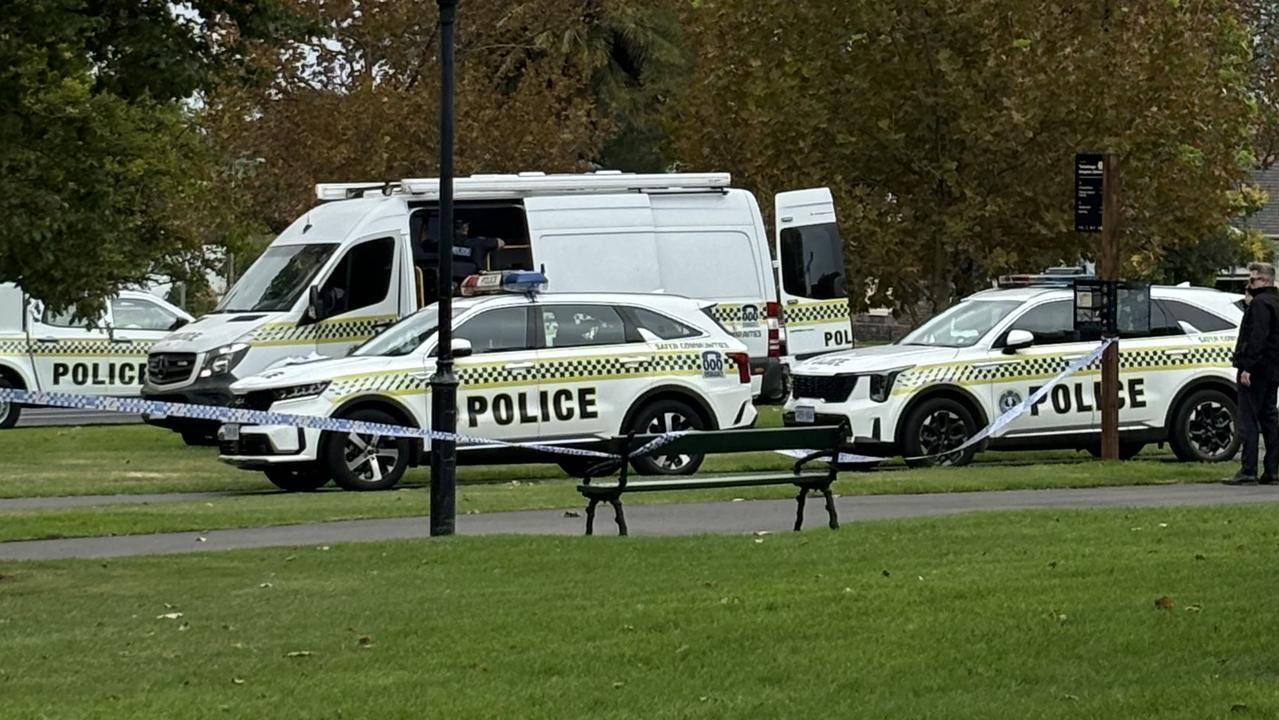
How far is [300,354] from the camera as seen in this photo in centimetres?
2423

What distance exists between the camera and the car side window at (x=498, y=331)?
20.9 m

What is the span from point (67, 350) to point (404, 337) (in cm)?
1007

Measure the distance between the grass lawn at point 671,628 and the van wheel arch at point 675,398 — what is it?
673 centimetres

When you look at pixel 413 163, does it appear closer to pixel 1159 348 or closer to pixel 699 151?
pixel 699 151

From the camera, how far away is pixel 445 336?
14805 mm

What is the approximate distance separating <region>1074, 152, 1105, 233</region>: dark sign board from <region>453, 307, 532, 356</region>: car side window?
547 centimetres

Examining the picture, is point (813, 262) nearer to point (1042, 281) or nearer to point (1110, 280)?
point (1042, 281)

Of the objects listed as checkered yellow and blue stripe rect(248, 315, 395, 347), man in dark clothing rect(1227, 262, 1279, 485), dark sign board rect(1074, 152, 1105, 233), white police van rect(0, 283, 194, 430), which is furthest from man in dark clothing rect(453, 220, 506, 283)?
man in dark clothing rect(1227, 262, 1279, 485)

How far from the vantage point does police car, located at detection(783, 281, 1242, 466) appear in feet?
71.2

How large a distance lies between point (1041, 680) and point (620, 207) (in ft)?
55.6

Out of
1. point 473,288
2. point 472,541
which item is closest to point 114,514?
point 472,541

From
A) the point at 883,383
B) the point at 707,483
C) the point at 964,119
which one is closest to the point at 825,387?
the point at 883,383

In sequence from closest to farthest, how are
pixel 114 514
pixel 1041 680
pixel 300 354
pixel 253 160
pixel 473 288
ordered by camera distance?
pixel 1041 680, pixel 114 514, pixel 473 288, pixel 300 354, pixel 253 160

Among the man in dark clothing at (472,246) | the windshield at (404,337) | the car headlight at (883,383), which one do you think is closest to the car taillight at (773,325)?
the man in dark clothing at (472,246)
